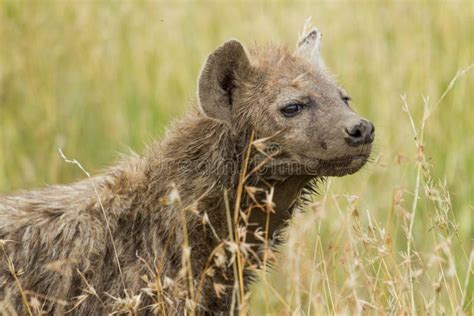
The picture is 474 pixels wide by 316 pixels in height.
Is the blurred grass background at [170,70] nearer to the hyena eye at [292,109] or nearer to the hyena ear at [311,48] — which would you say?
the hyena ear at [311,48]

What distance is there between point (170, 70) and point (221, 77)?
4.46 meters

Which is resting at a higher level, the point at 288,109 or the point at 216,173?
the point at 288,109

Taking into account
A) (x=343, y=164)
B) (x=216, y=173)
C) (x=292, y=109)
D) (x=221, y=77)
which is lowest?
(x=343, y=164)

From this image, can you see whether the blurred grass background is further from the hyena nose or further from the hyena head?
the hyena nose

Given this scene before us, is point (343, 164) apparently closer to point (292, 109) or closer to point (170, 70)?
point (292, 109)

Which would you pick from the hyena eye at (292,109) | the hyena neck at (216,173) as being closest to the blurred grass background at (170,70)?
the hyena neck at (216,173)

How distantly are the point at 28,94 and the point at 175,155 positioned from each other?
170 inches

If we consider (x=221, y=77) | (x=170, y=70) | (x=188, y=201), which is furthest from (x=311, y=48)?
(x=170, y=70)

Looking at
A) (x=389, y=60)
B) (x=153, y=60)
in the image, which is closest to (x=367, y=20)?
(x=389, y=60)

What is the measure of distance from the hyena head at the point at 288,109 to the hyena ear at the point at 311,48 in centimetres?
17

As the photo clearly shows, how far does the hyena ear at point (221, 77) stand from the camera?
538 centimetres

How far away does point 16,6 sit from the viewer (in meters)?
9.42

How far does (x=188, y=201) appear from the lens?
538 centimetres

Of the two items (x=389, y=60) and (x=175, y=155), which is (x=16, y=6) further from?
(x=175, y=155)
